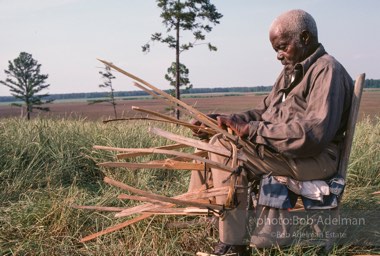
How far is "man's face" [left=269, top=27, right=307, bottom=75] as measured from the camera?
2.33m

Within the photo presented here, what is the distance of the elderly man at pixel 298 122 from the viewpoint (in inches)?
82.3

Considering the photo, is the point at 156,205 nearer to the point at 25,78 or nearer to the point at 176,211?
the point at 176,211

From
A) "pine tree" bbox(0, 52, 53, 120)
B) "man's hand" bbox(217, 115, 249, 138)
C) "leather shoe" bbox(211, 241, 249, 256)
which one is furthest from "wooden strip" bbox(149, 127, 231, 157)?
"pine tree" bbox(0, 52, 53, 120)

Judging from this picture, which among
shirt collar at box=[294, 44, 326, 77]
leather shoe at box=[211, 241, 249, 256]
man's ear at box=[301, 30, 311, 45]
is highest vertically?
man's ear at box=[301, 30, 311, 45]

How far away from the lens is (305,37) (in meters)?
2.34

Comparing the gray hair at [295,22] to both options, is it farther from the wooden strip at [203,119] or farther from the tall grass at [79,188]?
the tall grass at [79,188]

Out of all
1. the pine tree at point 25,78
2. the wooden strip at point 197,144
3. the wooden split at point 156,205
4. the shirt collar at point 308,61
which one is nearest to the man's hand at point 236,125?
the wooden strip at point 197,144

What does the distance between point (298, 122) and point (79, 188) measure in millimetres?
2654

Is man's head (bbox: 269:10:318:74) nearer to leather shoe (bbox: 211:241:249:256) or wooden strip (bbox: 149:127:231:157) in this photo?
wooden strip (bbox: 149:127:231:157)

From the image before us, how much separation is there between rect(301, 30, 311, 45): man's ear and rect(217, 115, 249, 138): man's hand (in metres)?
0.61

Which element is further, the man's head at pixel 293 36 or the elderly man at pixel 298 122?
the man's head at pixel 293 36

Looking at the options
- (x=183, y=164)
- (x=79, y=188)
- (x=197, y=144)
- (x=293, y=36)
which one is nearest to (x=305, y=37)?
(x=293, y=36)

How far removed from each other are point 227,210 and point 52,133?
133 inches

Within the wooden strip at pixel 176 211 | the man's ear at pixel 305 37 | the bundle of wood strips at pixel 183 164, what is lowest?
the wooden strip at pixel 176 211
